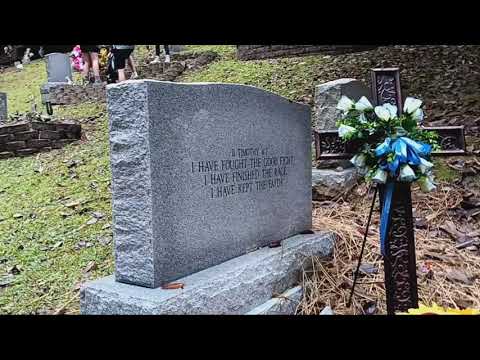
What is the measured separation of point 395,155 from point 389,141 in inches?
3.9

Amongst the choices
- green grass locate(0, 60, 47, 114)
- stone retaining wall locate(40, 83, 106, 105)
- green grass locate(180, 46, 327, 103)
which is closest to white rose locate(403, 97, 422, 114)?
green grass locate(180, 46, 327, 103)

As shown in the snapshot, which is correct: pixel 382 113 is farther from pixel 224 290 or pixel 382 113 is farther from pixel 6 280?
pixel 6 280

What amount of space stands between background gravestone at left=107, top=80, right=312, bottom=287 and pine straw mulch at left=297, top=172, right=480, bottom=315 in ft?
1.52

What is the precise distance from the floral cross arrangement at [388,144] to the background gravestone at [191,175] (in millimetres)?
627

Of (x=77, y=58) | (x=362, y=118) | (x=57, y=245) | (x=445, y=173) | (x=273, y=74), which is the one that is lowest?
(x=57, y=245)

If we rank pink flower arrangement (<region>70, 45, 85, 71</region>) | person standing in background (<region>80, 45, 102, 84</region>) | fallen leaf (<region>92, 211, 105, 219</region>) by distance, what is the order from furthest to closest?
pink flower arrangement (<region>70, 45, 85, 71</region>) < person standing in background (<region>80, 45, 102, 84</region>) < fallen leaf (<region>92, 211, 105, 219</region>)

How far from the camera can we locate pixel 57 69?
12.4 m

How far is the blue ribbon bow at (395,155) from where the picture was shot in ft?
8.57

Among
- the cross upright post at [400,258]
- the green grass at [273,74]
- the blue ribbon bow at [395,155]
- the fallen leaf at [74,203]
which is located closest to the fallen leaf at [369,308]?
Result: the cross upright post at [400,258]

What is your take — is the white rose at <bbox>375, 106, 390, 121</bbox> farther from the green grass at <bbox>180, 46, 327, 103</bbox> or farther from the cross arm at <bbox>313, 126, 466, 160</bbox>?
the green grass at <bbox>180, 46, 327, 103</bbox>

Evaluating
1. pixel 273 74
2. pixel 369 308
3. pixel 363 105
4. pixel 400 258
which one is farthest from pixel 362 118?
pixel 273 74

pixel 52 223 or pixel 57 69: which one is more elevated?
pixel 57 69

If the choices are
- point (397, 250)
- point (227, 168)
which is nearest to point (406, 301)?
point (397, 250)

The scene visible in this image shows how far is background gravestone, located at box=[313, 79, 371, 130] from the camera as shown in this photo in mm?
4598
